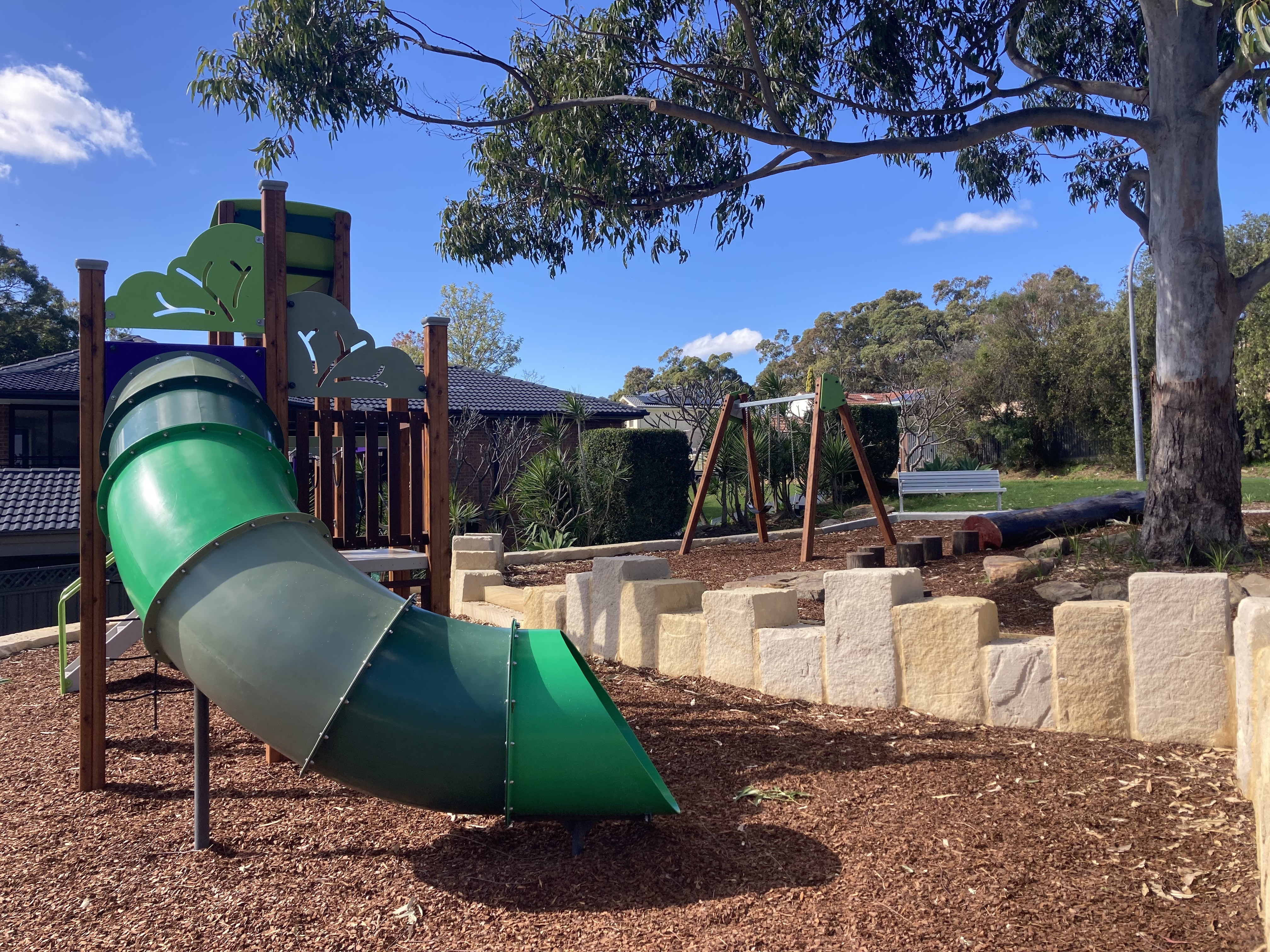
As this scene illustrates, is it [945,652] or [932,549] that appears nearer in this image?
[945,652]

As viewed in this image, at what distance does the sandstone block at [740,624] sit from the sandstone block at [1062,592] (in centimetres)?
183

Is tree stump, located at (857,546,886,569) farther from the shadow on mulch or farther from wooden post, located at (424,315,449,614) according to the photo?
the shadow on mulch

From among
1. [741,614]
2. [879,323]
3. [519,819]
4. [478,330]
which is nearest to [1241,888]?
[519,819]

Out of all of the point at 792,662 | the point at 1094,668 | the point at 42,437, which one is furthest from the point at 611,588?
the point at 42,437

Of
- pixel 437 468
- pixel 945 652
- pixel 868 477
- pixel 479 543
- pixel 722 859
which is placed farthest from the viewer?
pixel 868 477

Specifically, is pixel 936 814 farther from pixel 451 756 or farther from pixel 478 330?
Answer: pixel 478 330

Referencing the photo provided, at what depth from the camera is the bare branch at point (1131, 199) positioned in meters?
8.38

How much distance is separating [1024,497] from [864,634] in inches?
532

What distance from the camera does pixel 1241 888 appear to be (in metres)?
2.35

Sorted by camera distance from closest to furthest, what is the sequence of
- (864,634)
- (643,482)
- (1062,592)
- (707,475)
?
(864,634) < (1062,592) < (707,475) < (643,482)

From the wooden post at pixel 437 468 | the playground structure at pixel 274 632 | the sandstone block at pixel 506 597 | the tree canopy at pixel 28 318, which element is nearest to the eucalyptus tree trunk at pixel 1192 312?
the sandstone block at pixel 506 597

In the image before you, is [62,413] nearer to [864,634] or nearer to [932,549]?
[932,549]

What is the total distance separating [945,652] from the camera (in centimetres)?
390

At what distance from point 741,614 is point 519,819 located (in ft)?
7.39
